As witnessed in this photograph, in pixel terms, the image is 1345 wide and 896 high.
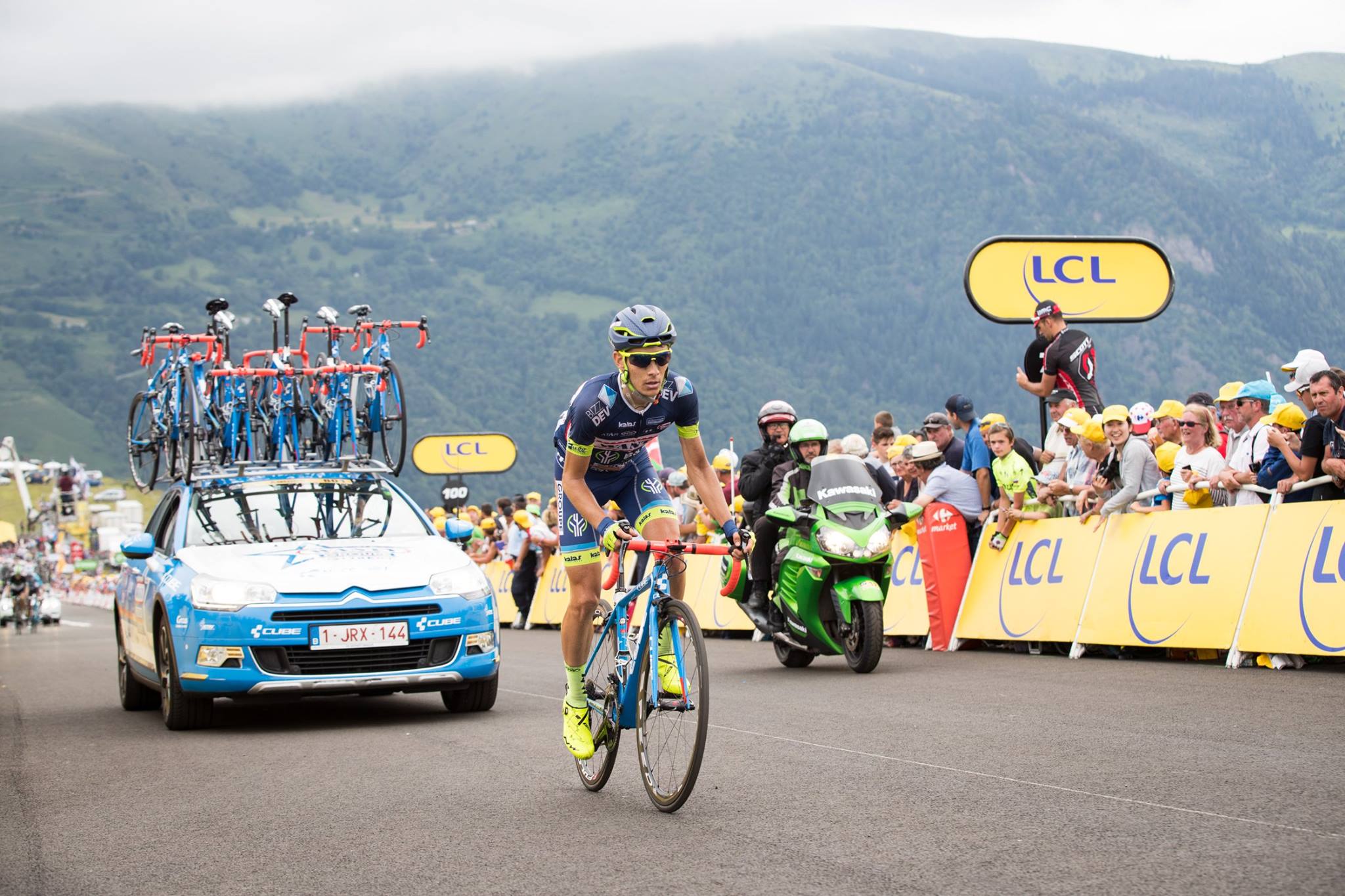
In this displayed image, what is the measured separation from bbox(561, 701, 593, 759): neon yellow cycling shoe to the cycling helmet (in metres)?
6.64

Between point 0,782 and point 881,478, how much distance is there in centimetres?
834

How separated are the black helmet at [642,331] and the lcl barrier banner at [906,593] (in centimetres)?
Result: 918

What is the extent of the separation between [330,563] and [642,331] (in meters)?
4.62

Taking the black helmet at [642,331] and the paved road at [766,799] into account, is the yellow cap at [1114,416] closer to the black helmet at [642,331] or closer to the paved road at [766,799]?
the paved road at [766,799]

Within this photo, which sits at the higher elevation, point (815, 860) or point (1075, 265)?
point (1075, 265)

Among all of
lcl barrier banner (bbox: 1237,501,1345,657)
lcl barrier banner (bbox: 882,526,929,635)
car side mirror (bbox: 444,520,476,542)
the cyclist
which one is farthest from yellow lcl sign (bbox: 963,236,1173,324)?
the cyclist

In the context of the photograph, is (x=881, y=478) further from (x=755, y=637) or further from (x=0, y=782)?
(x=0, y=782)

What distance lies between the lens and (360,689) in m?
10.5

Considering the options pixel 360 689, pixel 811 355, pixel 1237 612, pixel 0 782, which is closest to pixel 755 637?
pixel 1237 612

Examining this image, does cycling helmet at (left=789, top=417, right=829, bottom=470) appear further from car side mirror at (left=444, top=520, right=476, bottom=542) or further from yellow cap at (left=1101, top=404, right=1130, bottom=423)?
car side mirror at (left=444, top=520, right=476, bottom=542)

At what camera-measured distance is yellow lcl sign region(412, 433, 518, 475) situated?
42500mm

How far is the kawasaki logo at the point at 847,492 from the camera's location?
44.9 ft

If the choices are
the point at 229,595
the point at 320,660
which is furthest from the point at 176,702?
the point at 320,660

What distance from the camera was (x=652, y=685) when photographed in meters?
6.89
